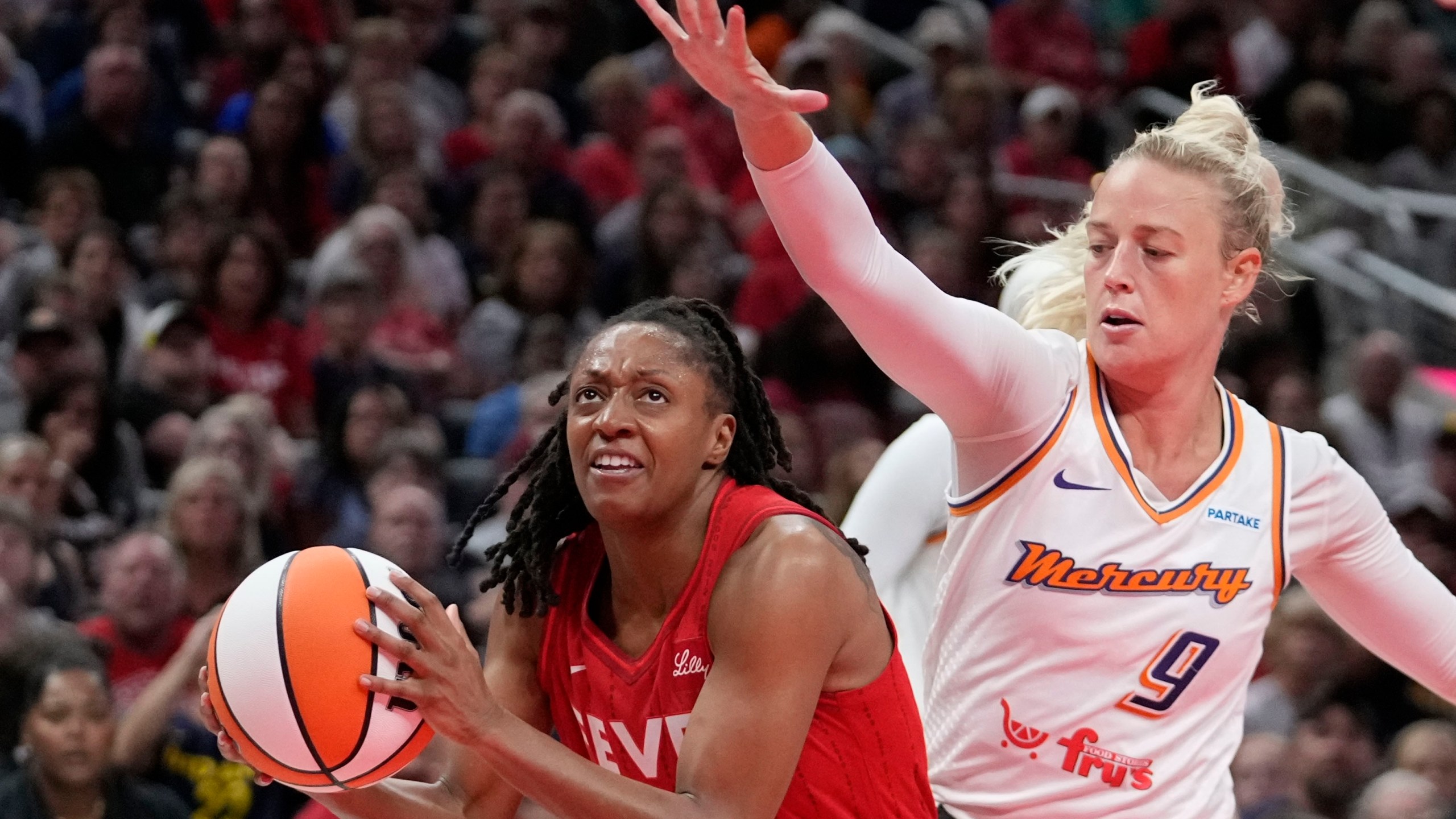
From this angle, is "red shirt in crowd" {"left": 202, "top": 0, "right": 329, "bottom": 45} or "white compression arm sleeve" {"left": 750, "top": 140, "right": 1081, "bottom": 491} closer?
"white compression arm sleeve" {"left": 750, "top": 140, "right": 1081, "bottom": 491}

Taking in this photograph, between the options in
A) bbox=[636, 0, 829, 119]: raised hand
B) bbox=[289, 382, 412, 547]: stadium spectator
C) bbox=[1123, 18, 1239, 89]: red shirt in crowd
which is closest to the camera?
bbox=[636, 0, 829, 119]: raised hand

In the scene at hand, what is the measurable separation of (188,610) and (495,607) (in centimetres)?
283

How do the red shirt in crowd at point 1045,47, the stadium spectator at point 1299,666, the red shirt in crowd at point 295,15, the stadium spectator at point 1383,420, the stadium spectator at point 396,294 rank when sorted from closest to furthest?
1. the stadium spectator at point 1299,666
2. the stadium spectator at point 396,294
3. the stadium spectator at point 1383,420
4. the red shirt in crowd at point 295,15
5. the red shirt in crowd at point 1045,47

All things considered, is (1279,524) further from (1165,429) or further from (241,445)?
(241,445)

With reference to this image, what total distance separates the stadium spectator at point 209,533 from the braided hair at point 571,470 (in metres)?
2.83

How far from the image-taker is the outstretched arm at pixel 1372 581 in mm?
3180

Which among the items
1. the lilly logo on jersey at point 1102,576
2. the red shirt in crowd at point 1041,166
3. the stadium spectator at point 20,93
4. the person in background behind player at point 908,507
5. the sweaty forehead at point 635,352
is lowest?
the red shirt in crowd at point 1041,166

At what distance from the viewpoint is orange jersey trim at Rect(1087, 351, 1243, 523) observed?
2.98 meters

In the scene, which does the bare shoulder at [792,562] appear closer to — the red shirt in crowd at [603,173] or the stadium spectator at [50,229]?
the stadium spectator at [50,229]

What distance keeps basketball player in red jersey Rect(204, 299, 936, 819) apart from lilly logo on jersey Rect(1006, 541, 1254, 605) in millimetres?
262

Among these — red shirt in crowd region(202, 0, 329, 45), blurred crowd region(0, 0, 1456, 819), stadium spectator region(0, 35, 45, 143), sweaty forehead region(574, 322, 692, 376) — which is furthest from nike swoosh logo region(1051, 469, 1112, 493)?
red shirt in crowd region(202, 0, 329, 45)

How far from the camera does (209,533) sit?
580cm

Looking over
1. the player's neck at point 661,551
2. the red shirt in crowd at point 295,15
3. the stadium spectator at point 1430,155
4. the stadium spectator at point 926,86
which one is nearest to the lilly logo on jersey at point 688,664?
the player's neck at point 661,551

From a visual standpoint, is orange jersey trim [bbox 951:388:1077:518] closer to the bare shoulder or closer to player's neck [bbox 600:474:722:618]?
the bare shoulder
